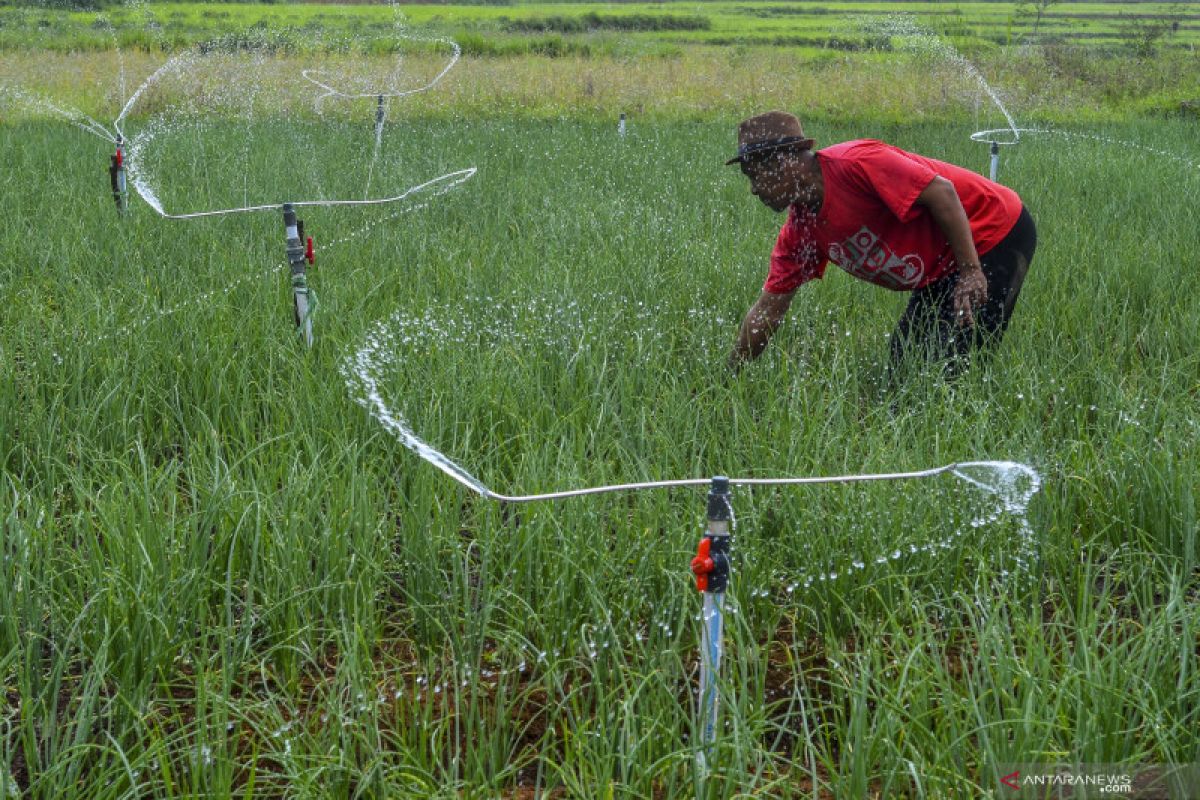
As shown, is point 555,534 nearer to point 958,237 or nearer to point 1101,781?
point 1101,781

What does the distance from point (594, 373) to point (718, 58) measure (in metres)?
18.9

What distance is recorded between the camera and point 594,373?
327 centimetres

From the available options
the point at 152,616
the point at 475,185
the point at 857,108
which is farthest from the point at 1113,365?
the point at 857,108

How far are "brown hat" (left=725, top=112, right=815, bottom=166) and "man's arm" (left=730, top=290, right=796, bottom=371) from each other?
54 centimetres

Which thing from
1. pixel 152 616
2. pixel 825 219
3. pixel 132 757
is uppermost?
pixel 825 219

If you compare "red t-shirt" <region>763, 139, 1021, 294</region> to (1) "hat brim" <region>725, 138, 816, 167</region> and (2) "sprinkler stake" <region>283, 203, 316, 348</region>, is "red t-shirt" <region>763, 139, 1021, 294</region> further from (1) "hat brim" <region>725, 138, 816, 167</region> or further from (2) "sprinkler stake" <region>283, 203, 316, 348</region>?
(2) "sprinkler stake" <region>283, 203, 316, 348</region>

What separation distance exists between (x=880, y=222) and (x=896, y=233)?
79mm

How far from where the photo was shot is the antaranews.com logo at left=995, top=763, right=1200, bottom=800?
1509 millimetres

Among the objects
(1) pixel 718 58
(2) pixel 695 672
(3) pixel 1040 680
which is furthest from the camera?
(1) pixel 718 58

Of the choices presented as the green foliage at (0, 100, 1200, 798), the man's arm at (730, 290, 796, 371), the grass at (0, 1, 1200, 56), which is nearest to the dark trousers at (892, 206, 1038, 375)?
the green foliage at (0, 100, 1200, 798)

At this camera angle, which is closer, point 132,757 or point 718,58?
point 132,757

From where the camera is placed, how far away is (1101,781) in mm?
1530

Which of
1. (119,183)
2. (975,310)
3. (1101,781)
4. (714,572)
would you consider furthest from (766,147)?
(119,183)

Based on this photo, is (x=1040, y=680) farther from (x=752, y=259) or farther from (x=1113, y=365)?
(x=752, y=259)
